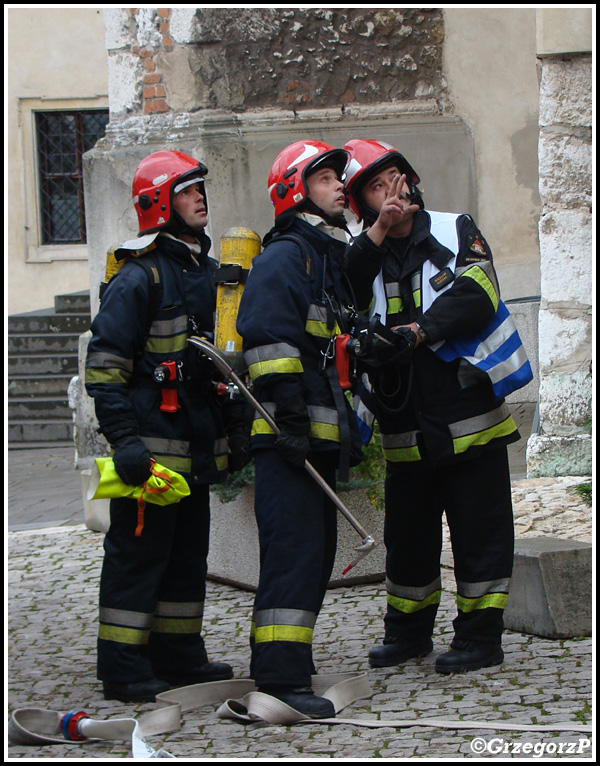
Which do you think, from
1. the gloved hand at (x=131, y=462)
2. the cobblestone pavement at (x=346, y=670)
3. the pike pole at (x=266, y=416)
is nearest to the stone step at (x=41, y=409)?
the cobblestone pavement at (x=346, y=670)

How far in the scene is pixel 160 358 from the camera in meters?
4.66

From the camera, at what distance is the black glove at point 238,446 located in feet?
16.1

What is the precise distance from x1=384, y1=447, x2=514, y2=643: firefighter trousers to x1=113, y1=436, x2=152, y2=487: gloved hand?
1.02 metres

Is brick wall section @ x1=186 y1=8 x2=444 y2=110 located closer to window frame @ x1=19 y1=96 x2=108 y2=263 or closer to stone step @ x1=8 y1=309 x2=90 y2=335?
stone step @ x1=8 y1=309 x2=90 y2=335

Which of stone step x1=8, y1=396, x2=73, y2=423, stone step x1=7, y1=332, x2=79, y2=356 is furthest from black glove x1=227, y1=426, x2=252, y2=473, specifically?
stone step x1=7, y1=332, x2=79, y2=356

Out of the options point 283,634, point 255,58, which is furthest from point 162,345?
point 255,58

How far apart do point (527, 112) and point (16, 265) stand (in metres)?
9.47

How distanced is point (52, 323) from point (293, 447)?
36.4ft

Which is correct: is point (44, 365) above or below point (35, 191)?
below

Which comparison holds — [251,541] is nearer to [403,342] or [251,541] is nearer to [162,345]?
[162,345]

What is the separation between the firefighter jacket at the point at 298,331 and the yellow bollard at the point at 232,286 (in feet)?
0.43

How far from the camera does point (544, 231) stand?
7.57 m

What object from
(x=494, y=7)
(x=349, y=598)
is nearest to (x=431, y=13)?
(x=494, y=7)

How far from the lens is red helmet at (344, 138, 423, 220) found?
464 cm
